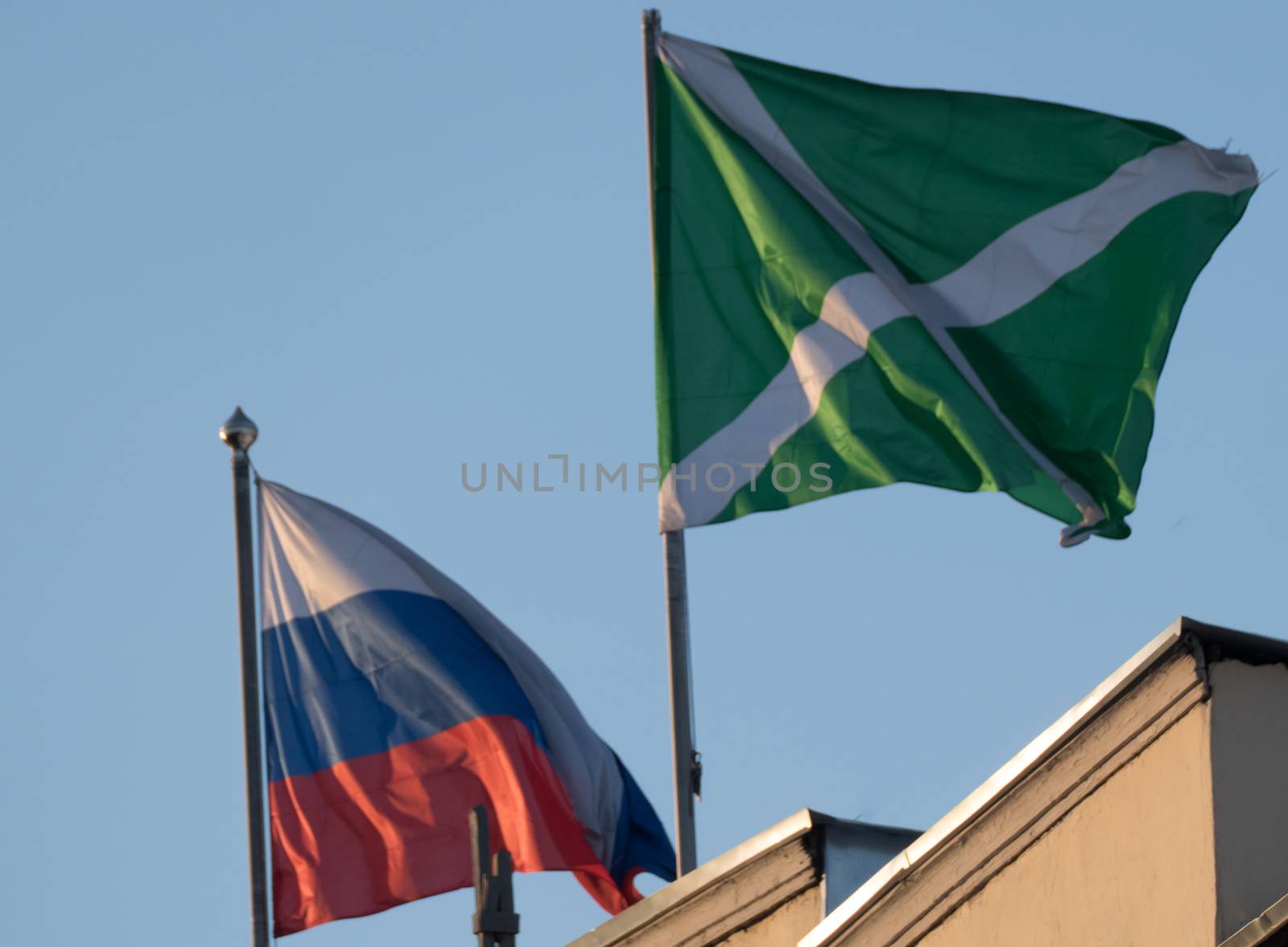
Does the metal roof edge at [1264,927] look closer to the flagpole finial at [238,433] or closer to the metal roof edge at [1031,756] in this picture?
the metal roof edge at [1031,756]

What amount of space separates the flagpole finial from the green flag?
9.37ft

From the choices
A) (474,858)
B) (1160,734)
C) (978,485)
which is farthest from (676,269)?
(1160,734)

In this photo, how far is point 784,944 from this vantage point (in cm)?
1220

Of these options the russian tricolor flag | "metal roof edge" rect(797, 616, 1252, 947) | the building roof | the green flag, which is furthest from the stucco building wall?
the russian tricolor flag

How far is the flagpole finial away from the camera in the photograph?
16500mm

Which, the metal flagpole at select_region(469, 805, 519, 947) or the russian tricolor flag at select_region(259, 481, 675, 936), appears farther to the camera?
the russian tricolor flag at select_region(259, 481, 675, 936)

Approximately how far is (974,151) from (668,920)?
547 centimetres

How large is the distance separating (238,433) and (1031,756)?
767cm

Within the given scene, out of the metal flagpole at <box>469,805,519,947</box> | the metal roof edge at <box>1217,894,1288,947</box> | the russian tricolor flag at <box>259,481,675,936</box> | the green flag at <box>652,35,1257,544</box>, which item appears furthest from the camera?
the russian tricolor flag at <box>259,481,675,936</box>

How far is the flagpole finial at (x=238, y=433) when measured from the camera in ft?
54.1

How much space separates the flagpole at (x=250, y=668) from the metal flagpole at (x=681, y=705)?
8.29ft

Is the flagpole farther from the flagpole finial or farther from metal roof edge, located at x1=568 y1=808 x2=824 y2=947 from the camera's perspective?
metal roof edge, located at x1=568 y1=808 x2=824 y2=947

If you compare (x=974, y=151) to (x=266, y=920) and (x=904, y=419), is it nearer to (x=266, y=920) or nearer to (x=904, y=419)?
(x=904, y=419)

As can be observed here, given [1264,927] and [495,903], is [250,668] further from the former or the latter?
[1264,927]
